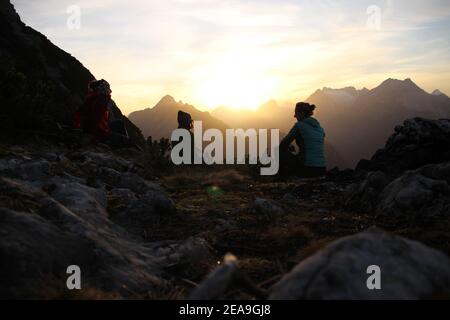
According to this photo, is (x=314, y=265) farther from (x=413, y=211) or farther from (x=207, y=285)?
(x=413, y=211)

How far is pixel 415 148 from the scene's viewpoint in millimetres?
11148

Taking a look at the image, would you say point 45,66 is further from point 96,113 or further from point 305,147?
point 305,147

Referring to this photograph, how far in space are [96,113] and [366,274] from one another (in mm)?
12291

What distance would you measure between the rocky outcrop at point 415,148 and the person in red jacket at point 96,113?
8010 millimetres

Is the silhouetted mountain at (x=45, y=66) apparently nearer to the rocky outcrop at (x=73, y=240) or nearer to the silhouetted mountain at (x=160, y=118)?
the rocky outcrop at (x=73, y=240)

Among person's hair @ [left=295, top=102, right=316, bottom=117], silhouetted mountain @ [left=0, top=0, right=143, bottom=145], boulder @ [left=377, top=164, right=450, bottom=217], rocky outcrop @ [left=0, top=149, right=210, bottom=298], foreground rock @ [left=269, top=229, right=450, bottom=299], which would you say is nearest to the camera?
foreground rock @ [left=269, top=229, right=450, bottom=299]

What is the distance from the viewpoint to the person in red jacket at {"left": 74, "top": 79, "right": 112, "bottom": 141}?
1377 centimetres

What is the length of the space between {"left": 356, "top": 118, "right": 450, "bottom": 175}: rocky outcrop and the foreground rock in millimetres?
8184

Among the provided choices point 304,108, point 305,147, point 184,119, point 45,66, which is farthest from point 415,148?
point 45,66

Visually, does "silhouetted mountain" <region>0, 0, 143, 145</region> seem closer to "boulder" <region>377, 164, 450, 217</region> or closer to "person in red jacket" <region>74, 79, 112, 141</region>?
"person in red jacket" <region>74, 79, 112, 141</region>

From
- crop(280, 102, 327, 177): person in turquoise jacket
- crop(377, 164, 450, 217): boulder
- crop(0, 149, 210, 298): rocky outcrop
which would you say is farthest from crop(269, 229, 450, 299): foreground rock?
crop(280, 102, 327, 177): person in turquoise jacket

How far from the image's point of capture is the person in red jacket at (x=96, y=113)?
13773 mm
